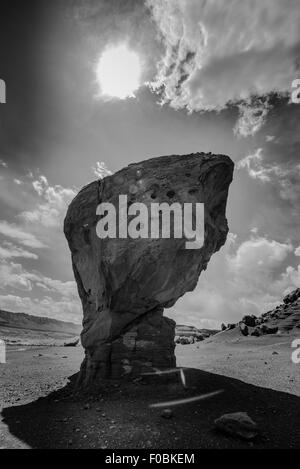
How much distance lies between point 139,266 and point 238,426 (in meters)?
8.82

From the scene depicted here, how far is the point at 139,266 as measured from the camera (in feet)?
52.2

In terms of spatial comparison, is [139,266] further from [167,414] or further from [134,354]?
[167,414]

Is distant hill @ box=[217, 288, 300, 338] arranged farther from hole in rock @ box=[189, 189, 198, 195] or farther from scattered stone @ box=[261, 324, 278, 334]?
hole in rock @ box=[189, 189, 198, 195]

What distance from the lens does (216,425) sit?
30.6 feet

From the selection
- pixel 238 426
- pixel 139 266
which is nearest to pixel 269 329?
pixel 139 266

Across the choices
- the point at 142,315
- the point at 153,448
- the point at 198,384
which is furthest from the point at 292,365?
the point at 153,448

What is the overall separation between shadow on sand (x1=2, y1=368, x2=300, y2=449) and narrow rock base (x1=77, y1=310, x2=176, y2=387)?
866mm

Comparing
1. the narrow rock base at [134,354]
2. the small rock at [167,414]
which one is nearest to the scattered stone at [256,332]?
the narrow rock base at [134,354]

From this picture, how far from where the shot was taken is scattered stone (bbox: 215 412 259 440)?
8.66m

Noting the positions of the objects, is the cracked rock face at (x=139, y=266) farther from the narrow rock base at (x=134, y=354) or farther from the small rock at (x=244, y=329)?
the small rock at (x=244, y=329)

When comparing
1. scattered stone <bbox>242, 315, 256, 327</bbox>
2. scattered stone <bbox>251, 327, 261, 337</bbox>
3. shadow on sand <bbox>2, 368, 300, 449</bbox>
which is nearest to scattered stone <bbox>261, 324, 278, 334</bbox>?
scattered stone <bbox>251, 327, 261, 337</bbox>

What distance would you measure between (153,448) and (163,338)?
761 cm
